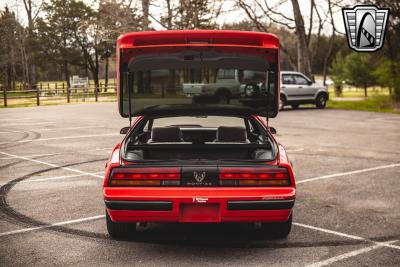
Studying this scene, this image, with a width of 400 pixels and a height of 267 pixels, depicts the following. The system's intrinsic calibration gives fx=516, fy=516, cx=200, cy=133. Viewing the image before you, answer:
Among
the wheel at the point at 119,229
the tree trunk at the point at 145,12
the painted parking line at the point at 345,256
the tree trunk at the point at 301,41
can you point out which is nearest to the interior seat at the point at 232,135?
the wheel at the point at 119,229

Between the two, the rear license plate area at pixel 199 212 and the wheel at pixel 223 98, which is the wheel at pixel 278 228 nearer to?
the rear license plate area at pixel 199 212

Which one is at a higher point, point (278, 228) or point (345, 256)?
point (278, 228)

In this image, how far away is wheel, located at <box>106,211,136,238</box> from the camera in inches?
188

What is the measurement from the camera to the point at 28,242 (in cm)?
477

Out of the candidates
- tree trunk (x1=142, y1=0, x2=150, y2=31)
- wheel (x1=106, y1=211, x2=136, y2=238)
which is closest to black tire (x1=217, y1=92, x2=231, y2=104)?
wheel (x1=106, y1=211, x2=136, y2=238)

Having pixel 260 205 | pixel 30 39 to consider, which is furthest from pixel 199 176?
pixel 30 39

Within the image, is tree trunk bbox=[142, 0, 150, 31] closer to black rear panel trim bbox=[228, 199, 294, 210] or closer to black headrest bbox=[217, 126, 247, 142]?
black headrest bbox=[217, 126, 247, 142]

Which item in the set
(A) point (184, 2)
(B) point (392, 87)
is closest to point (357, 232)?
(B) point (392, 87)

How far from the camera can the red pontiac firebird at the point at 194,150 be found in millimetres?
4234

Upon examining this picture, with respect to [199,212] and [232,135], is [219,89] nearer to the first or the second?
[232,135]

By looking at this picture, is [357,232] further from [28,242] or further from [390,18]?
[390,18]

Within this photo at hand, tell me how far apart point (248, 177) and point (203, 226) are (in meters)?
1.23

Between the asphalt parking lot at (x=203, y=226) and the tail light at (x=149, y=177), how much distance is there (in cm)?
63

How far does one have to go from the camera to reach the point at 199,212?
4.26 metres
